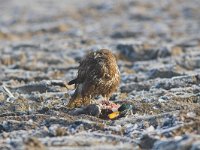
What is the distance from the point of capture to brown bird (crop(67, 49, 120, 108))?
10984mm

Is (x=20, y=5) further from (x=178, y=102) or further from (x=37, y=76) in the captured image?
(x=178, y=102)

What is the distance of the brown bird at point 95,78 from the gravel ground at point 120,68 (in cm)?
40

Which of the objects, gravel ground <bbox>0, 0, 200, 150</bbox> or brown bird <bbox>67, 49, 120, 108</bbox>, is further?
brown bird <bbox>67, 49, 120, 108</bbox>

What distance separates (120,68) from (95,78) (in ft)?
24.4

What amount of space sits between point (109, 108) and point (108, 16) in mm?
25421

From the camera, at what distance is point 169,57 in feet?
64.7

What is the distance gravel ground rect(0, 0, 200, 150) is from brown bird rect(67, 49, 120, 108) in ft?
1.32

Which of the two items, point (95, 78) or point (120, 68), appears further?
point (120, 68)

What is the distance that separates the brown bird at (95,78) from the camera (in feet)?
36.0

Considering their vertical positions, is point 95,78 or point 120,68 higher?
point 95,78

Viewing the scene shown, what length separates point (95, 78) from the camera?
11.0 metres

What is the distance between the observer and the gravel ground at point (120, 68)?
8.84 m

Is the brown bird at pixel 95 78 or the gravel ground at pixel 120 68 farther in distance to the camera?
the brown bird at pixel 95 78

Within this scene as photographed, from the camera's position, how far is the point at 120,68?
1836 centimetres
